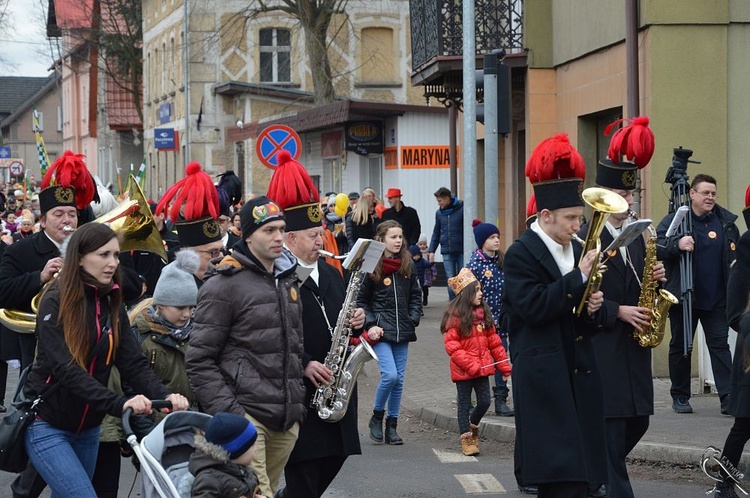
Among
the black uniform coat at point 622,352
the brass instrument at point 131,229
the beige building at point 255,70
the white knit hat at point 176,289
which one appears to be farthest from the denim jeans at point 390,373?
the beige building at point 255,70

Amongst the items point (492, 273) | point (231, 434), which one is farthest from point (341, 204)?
point (231, 434)

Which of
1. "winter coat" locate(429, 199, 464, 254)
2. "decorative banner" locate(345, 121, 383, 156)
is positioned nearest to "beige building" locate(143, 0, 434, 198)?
"decorative banner" locate(345, 121, 383, 156)

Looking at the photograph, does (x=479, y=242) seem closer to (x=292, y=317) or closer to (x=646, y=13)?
(x=646, y=13)

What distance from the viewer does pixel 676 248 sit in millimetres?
10977

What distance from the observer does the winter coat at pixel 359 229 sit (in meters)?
21.0

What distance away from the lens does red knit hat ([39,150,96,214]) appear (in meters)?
8.31

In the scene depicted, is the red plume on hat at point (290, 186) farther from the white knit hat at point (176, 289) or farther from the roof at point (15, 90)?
the roof at point (15, 90)

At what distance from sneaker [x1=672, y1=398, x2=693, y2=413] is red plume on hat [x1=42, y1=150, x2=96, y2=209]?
5.12 metres

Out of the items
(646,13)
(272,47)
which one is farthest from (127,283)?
(272,47)

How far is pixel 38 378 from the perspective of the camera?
580 centimetres

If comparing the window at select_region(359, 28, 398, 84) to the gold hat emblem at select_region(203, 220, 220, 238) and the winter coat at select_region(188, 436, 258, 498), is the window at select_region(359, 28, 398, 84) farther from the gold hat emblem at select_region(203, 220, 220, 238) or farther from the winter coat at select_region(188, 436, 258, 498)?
the winter coat at select_region(188, 436, 258, 498)

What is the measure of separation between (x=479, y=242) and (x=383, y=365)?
5.01 ft

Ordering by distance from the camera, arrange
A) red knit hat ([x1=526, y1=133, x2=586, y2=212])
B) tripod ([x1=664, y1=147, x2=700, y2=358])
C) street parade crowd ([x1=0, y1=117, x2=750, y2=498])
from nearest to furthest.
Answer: street parade crowd ([x1=0, y1=117, x2=750, y2=498])
red knit hat ([x1=526, y1=133, x2=586, y2=212])
tripod ([x1=664, y1=147, x2=700, y2=358])

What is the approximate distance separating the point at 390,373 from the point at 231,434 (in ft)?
18.0
